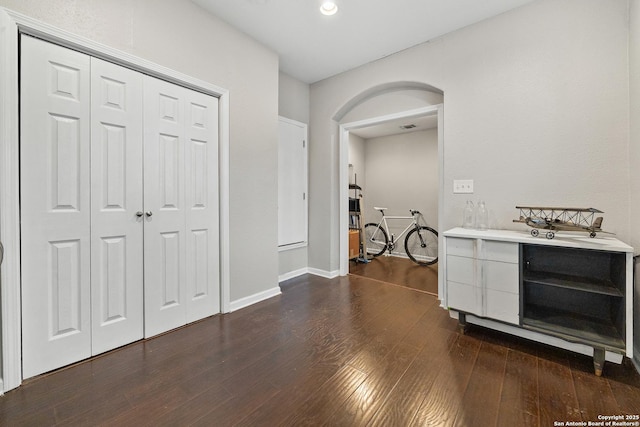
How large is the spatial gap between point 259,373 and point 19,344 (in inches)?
54.8

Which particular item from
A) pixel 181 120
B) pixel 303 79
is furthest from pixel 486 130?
pixel 181 120

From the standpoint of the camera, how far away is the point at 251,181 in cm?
278

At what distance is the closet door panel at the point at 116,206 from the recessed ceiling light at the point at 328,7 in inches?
64.1

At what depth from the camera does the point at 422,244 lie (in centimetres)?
490

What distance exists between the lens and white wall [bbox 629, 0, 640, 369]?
1754mm

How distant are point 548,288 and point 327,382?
198 centimetres

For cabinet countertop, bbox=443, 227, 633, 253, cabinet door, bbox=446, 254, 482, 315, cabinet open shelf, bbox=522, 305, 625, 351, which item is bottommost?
cabinet open shelf, bbox=522, 305, 625, 351

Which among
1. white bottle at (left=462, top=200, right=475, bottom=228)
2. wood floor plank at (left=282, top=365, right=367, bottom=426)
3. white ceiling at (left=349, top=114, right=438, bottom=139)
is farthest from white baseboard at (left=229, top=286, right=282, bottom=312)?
white ceiling at (left=349, top=114, right=438, bottom=139)

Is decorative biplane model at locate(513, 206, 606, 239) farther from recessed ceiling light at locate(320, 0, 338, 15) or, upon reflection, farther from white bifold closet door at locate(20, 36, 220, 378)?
white bifold closet door at locate(20, 36, 220, 378)

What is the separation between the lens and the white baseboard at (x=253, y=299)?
8.64 feet

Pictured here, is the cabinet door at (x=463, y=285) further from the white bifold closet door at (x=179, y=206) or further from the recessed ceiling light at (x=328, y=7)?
the recessed ceiling light at (x=328, y=7)

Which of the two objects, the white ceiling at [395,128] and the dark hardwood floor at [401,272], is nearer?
the dark hardwood floor at [401,272]

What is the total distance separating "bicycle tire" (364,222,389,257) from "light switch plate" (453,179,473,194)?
2.78 metres

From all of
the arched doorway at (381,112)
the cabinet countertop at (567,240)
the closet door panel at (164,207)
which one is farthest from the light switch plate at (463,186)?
the closet door panel at (164,207)
